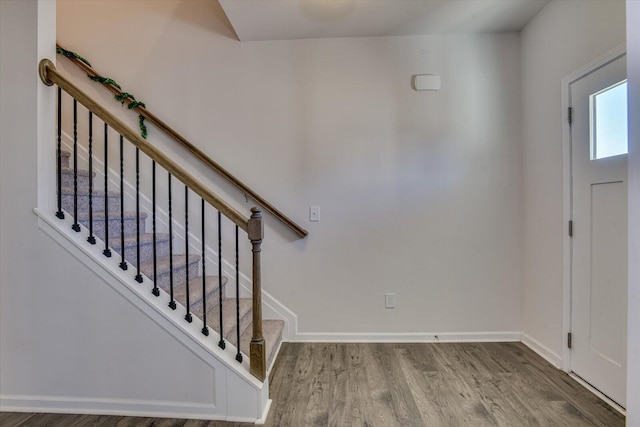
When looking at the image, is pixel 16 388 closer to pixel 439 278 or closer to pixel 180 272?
pixel 180 272

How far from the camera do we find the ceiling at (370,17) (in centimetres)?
211

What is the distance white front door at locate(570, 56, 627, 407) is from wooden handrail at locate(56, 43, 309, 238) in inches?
72.8

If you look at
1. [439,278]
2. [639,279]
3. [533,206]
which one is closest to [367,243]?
[439,278]

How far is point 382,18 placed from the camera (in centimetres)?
227

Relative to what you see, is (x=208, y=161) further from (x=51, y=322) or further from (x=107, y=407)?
(x=107, y=407)

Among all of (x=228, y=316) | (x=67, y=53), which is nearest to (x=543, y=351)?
(x=228, y=316)

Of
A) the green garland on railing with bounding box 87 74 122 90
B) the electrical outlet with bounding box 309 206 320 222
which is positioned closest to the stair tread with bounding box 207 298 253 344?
the electrical outlet with bounding box 309 206 320 222

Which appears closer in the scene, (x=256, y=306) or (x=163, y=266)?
(x=256, y=306)

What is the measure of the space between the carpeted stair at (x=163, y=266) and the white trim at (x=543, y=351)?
6.22 ft

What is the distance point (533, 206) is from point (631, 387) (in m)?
1.44

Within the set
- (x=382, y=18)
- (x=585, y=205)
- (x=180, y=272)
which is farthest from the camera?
(x=382, y=18)

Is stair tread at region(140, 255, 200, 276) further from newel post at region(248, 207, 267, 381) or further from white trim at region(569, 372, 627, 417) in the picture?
white trim at region(569, 372, 627, 417)

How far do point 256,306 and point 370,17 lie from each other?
7.02ft

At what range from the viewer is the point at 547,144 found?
2184mm
